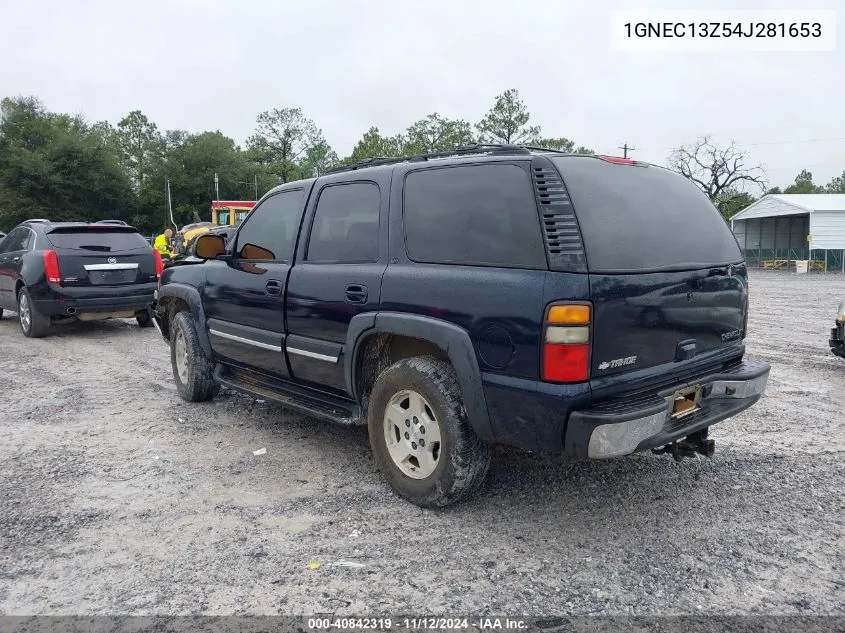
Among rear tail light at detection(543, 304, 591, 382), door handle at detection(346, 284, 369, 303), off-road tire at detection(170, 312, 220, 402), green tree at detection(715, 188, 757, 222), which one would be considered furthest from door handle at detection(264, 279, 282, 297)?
green tree at detection(715, 188, 757, 222)

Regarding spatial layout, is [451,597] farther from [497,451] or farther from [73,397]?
[73,397]

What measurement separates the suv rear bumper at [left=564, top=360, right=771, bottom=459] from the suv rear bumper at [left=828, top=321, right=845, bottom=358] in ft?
13.7

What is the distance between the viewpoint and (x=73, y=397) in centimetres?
639

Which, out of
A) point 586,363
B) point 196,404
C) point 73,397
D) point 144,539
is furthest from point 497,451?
point 73,397

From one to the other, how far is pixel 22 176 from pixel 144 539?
55.9 meters

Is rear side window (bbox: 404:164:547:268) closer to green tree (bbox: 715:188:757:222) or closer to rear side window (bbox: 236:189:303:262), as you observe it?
rear side window (bbox: 236:189:303:262)

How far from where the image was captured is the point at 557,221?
10.5 ft

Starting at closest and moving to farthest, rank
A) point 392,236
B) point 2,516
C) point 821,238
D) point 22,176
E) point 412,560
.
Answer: point 412,560 → point 2,516 → point 392,236 → point 821,238 → point 22,176

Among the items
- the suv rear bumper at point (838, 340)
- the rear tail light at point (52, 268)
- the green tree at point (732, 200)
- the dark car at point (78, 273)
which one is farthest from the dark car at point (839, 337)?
the green tree at point (732, 200)

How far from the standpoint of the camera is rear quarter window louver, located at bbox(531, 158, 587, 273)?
3.09 m

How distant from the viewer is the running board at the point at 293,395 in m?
4.27

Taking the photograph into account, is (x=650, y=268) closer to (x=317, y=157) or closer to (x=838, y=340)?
(x=838, y=340)

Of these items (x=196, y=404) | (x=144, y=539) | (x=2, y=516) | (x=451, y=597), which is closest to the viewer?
(x=451, y=597)

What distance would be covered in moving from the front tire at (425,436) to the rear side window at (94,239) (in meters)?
7.51
